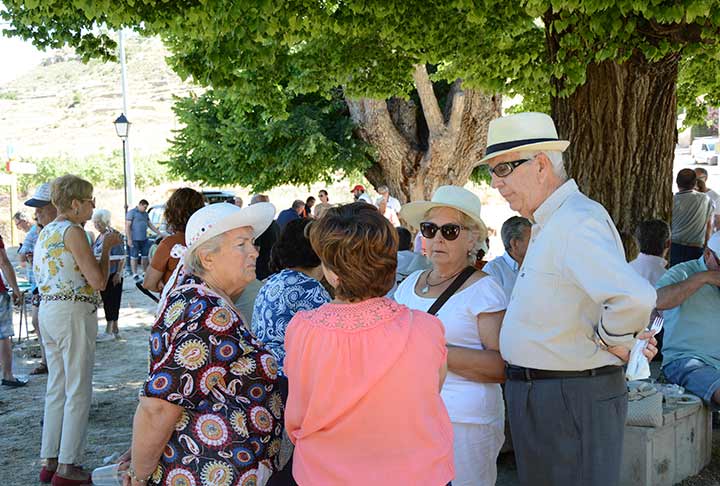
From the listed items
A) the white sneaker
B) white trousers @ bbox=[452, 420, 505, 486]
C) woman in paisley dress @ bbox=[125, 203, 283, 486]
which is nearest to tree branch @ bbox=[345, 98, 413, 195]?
the white sneaker

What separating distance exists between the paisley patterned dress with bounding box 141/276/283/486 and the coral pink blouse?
0.28 meters

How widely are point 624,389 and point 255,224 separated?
1648 millimetres

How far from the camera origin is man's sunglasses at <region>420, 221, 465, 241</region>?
3.57 m

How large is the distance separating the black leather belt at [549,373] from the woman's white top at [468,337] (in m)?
0.19

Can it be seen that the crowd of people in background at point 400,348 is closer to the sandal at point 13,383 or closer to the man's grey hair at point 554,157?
the man's grey hair at point 554,157

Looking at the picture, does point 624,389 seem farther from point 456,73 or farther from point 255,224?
point 456,73

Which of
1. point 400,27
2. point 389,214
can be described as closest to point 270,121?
point 389,214

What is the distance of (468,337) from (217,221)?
114 cm

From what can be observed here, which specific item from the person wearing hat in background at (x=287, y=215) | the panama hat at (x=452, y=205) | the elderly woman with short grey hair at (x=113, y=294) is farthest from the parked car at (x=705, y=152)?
the panama hat at (x=452, y=205)

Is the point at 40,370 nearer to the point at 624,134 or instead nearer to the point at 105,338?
the point at 105,338

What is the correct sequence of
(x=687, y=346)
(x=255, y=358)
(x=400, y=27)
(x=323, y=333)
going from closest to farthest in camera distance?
1. (x=323, y=333)
2. (x=255, y=358)
3. (x=687, y=346)
4. (x=400, y=27)

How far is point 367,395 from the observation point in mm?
2469

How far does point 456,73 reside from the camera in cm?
1032

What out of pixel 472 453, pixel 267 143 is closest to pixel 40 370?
pixel 472 453
